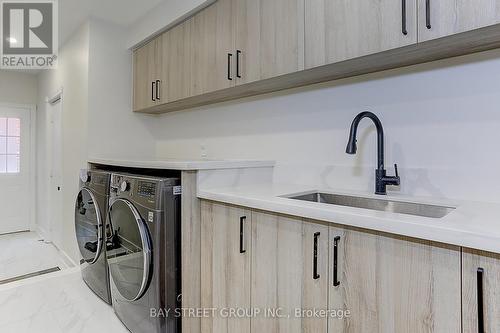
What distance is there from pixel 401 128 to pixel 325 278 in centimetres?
88

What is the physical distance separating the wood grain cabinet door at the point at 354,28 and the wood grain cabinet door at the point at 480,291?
81 cm

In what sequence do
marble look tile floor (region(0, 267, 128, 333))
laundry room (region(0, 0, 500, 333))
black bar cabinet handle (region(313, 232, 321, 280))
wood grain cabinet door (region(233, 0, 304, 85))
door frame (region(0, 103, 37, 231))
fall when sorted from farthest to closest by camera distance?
door frame (region(0, 103, 37, 231)), marble look tile floor (region(0, 267, 128, 333)), wood grain cabinet door (region(233, 0, 304, 85)), black bar cabinet handle (region(313, 232, 321, 280)), laundry room (region(0, 0, 500, 333))

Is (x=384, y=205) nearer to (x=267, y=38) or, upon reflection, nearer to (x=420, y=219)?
(x=420, y=219)

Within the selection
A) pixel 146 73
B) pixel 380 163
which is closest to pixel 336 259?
pixel 380 163

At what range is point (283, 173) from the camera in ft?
6.50

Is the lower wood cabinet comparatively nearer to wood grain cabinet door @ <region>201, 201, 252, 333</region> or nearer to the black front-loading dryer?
wood grain cabinet door @ <region>201, 201, 252, 333</region>

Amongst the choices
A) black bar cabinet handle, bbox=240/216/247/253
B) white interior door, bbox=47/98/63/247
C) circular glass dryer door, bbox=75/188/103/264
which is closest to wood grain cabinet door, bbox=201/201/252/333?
black bar cabinet handle, bbox=240/216/247/253

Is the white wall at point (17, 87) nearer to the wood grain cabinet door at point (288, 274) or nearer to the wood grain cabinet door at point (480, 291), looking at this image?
the wood grain cabinet door at point (288, 274)

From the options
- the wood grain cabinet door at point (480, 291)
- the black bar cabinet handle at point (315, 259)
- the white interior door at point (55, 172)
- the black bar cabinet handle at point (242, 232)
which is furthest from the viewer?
the white interior door at point (55, 172)

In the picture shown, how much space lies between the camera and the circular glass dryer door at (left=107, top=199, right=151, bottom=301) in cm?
157

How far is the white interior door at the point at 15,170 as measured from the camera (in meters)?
4.25

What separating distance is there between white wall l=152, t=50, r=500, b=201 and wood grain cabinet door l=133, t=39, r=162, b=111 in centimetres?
90

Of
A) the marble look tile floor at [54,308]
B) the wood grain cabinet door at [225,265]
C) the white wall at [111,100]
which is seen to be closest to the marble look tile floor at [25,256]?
the marble look tile floor at [54,308]

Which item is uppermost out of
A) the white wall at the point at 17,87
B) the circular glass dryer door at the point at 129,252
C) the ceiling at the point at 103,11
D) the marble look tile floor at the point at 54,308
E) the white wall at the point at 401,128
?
the ceiling at the point at 103,11
